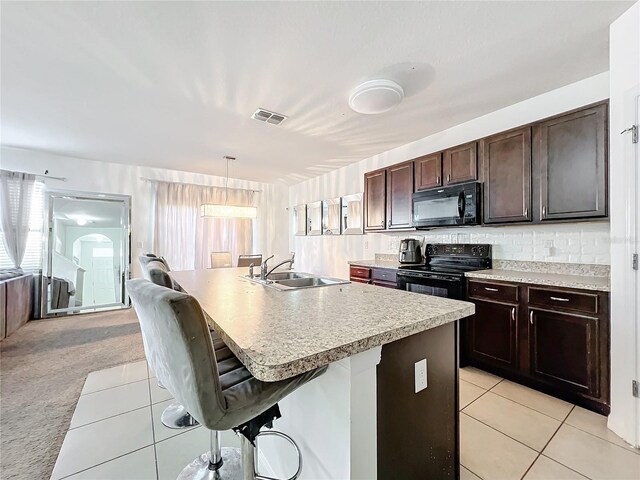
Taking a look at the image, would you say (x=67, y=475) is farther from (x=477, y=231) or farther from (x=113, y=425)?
(x=477, y=231)

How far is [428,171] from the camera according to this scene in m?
3.21

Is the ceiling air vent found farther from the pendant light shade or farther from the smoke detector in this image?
the pendant light shade

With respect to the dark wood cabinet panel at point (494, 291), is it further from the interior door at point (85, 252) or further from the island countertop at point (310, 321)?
the interior door at point (85, 252)

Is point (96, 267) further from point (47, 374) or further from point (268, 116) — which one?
point (268, 116)

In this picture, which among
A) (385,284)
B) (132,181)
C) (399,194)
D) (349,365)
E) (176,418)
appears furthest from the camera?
(132,181)

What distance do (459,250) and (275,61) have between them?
2.65 metres

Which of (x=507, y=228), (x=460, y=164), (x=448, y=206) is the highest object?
(x=460, y=164)

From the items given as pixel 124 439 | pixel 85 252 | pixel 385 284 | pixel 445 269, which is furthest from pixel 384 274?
pixel 85 252

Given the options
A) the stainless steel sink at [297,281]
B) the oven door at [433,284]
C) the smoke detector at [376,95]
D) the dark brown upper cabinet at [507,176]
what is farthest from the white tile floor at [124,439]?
the dark brown upper cabinet at [507,176]

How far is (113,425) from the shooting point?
5.96ft

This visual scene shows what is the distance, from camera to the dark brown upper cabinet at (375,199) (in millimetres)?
3781

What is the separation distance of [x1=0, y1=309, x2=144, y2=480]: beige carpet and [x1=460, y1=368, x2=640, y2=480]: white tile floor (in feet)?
7.88

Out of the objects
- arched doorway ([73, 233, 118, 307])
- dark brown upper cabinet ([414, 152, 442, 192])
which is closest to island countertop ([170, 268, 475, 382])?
dark brown upper cabinet ([414, 152, 442, 192])

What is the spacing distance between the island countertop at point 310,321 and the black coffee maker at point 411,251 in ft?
6.14
